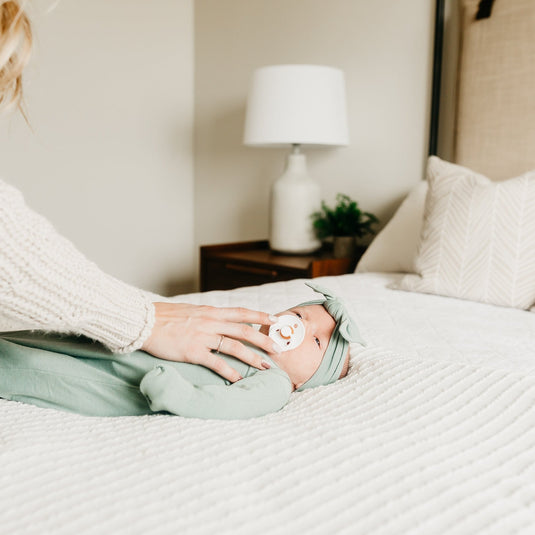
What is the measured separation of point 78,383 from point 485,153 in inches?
68.1

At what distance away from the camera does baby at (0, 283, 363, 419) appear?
0.77m

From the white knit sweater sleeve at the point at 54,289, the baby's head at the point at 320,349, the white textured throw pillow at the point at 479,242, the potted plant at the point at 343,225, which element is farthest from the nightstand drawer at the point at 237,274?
the white knit sweater sleeve at the point at 54,289

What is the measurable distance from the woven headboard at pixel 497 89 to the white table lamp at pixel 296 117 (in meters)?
0.47

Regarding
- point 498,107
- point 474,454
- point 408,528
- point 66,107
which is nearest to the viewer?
point 408,528

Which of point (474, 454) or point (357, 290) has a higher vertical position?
point (474, 454)

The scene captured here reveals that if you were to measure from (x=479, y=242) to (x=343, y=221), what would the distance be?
0.85m

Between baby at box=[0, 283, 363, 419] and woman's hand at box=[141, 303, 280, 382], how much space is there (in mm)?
18

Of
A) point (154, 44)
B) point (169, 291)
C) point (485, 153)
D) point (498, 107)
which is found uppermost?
point (154, 44)

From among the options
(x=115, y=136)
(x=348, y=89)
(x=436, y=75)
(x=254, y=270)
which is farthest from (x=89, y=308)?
(x=115, y=136)

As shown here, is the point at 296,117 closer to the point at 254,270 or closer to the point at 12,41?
the point at 254,270

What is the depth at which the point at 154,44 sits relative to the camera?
10.2 ft

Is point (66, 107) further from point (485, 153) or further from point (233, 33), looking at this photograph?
point (485, 153)

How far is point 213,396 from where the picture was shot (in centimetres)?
79

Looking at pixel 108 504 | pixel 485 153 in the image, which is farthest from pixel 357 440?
pixel 485 153
